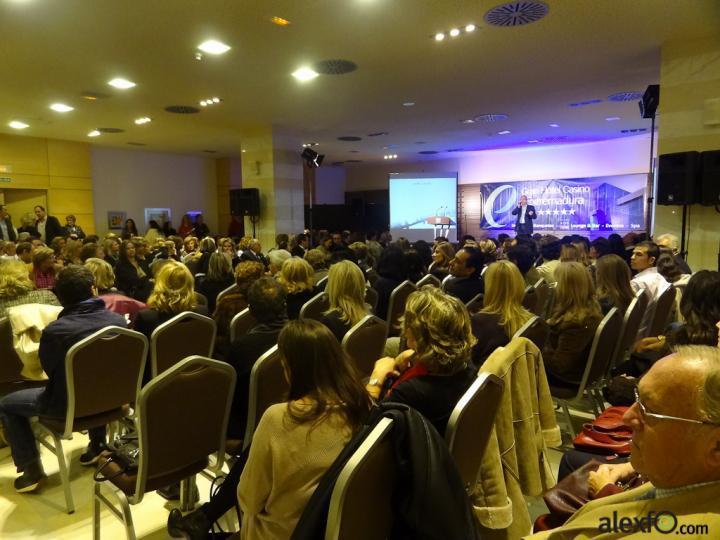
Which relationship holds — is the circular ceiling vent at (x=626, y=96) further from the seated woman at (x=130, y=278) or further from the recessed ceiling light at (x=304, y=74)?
the seated woman at (x=130, y=278)

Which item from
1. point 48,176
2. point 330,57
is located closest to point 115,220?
point 48,176

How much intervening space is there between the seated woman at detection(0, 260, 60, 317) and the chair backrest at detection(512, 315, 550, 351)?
126 inches

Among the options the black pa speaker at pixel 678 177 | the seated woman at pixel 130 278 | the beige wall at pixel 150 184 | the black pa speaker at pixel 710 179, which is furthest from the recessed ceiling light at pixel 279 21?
the beige wall at pixel 150 184

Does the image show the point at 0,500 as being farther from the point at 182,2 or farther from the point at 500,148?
the point at 500,148

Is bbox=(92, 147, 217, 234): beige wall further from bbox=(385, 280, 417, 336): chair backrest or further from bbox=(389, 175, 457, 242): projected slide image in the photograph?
bbox=(385, 280, 417, 336): chair backrest

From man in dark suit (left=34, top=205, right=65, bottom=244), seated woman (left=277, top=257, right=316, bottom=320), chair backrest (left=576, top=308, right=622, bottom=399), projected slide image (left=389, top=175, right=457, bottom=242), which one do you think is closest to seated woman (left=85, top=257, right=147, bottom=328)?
seated woman (left=277, top=257, right=316, bottom=320)

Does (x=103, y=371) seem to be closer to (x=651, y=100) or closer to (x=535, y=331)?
(x=535, y=331)

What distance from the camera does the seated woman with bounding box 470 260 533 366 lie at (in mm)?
2852

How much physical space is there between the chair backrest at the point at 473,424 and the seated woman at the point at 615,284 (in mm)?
2346

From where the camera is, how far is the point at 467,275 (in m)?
4.51

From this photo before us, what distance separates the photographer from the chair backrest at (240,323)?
335 centimetres

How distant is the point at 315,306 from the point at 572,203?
1265 centimetres

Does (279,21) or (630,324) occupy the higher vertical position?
(279,21)

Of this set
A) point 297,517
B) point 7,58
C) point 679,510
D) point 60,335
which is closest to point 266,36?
point 7,58
